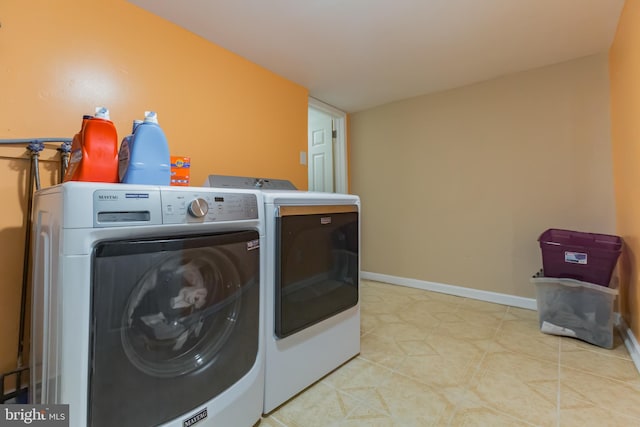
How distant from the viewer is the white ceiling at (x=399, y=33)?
161cm

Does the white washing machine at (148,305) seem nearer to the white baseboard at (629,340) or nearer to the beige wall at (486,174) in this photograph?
A: the white baseboard at (629,340)

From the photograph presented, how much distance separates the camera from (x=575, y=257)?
5.93ft

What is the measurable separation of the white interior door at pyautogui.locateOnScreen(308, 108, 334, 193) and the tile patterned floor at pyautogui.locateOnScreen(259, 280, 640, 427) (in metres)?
1.88

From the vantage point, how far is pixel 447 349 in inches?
67.0

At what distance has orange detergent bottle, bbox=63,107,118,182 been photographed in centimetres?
98

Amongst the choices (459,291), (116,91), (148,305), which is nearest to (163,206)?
(148,305)

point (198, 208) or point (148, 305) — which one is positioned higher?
point (198, 208)

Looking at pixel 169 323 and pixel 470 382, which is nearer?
pixel 169 323

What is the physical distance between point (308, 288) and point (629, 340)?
1.96 meters

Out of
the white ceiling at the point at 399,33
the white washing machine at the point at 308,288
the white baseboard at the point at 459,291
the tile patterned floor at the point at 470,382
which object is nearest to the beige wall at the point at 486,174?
the white baseboard at the point at 459,291

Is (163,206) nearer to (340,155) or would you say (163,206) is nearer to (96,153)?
(96,153)

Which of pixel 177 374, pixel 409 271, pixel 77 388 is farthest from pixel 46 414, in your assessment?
pixel 409 271

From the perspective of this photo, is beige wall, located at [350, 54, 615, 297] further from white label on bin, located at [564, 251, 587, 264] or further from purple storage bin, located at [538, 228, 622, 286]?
white label on bin, located at [564, 251, 587, 264]

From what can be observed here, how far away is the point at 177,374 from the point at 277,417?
0.54m
